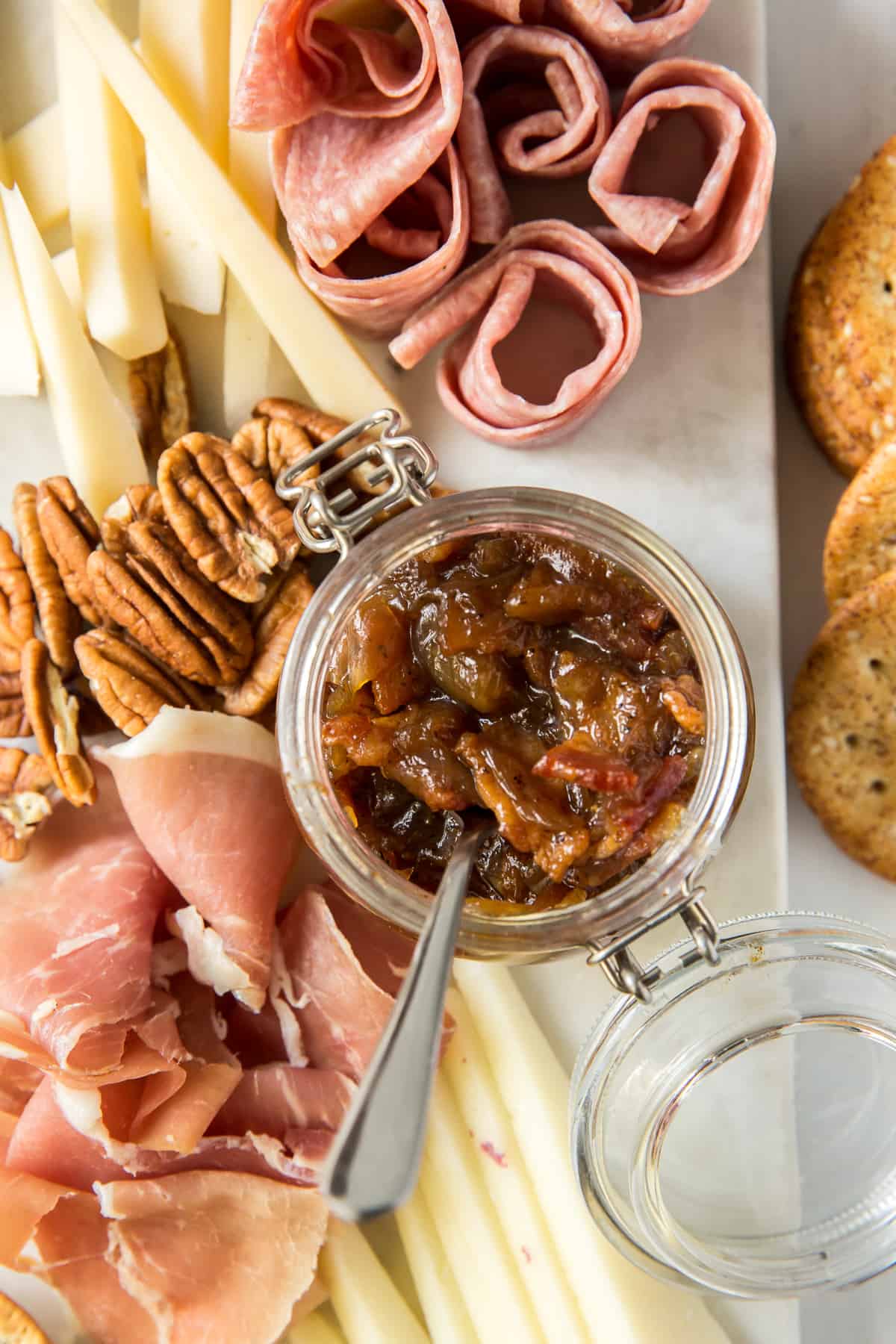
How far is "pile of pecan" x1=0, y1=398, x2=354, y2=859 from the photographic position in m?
1.16

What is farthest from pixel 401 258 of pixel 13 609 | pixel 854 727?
pixel 854 727

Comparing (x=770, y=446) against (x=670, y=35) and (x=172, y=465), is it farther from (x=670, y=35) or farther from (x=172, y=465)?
(x=172, y=465)

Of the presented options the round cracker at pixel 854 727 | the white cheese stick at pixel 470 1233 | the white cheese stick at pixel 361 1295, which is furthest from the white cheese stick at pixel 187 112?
the white cheese stick at pixel 361 1295

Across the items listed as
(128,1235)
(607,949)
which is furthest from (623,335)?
(128,1235)

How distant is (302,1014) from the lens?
4.03 feet

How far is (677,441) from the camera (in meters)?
1.22

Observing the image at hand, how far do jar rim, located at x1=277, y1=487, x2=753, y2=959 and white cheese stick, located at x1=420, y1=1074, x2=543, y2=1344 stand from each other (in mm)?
346

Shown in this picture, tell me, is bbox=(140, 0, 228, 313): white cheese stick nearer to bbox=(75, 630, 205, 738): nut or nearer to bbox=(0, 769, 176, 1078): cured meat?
bbox=(75, 630, 205, 738): nut

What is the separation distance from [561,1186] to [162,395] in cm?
93

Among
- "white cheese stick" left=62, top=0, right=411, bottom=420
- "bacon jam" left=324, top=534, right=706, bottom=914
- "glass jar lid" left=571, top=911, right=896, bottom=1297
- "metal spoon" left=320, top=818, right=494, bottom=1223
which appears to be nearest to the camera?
"metal spoon" left=320, top=818, right=494, bottom=1223

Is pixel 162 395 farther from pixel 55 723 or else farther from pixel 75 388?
pixel 55 723

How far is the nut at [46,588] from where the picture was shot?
120cm

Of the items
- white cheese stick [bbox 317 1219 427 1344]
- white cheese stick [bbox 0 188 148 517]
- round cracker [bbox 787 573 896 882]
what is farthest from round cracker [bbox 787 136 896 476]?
white cheese stick [bbox 317 1219 427 1344]

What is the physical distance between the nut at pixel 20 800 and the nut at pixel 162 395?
36 centimetres
